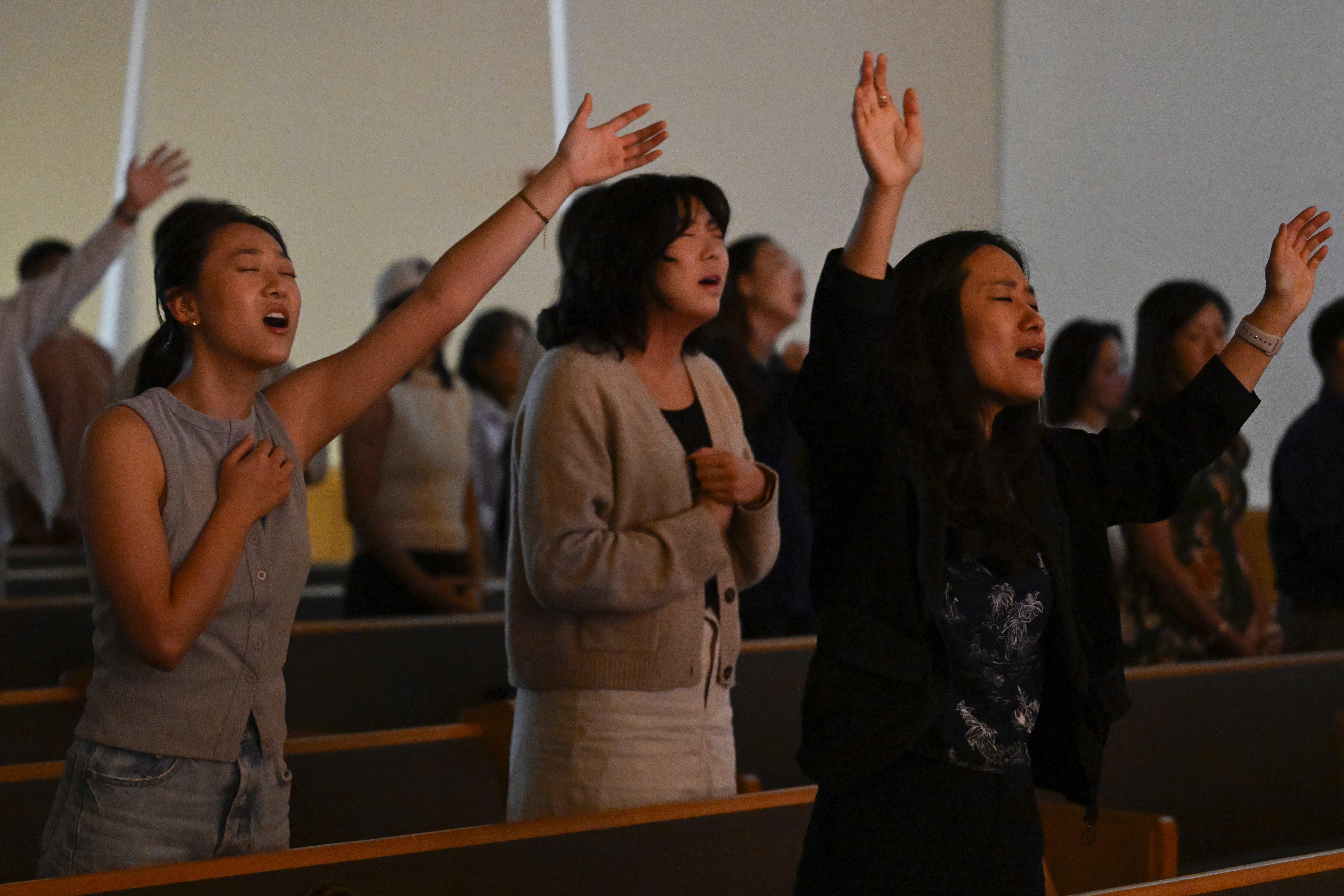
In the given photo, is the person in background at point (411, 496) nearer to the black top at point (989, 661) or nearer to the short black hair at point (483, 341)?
the short black hair at point (483, 341)

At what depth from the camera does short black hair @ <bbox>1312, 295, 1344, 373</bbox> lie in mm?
3615

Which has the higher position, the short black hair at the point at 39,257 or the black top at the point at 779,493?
the short black hair at the point at 39,257

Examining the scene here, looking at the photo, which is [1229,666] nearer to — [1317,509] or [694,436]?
[1317,509]

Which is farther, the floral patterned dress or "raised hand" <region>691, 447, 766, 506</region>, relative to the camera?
the floral patterned dress

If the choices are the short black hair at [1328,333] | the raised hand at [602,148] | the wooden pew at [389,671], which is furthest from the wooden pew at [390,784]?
the short black hair at [1328,333]

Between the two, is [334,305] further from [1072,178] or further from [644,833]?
[644,833]

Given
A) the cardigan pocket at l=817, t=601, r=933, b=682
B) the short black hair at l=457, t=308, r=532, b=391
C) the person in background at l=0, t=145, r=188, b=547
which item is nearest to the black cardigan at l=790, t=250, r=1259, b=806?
the cardigan pocket at l=817, t=601, r=933, b=682

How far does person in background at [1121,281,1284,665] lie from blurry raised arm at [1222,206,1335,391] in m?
1.56

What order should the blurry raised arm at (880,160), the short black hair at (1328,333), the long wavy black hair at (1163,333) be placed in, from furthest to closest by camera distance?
the short black hair at (1328,333) < the long wavy black hair at (1163,333) < the blurry raised arm at (880,160)

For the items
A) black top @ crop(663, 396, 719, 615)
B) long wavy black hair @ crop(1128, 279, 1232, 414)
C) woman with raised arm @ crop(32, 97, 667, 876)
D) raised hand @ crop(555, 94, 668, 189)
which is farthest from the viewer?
long wavy black hair @ crop(1128, 279, 1232, 414)

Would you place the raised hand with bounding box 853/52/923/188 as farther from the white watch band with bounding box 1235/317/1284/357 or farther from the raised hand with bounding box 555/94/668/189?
the white watch band with bounding box 1235/317/1284/357

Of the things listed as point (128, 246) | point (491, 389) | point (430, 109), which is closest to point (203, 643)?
point (491, 389)

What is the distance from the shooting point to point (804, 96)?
7.38 m

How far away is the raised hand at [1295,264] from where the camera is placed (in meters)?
1.61
